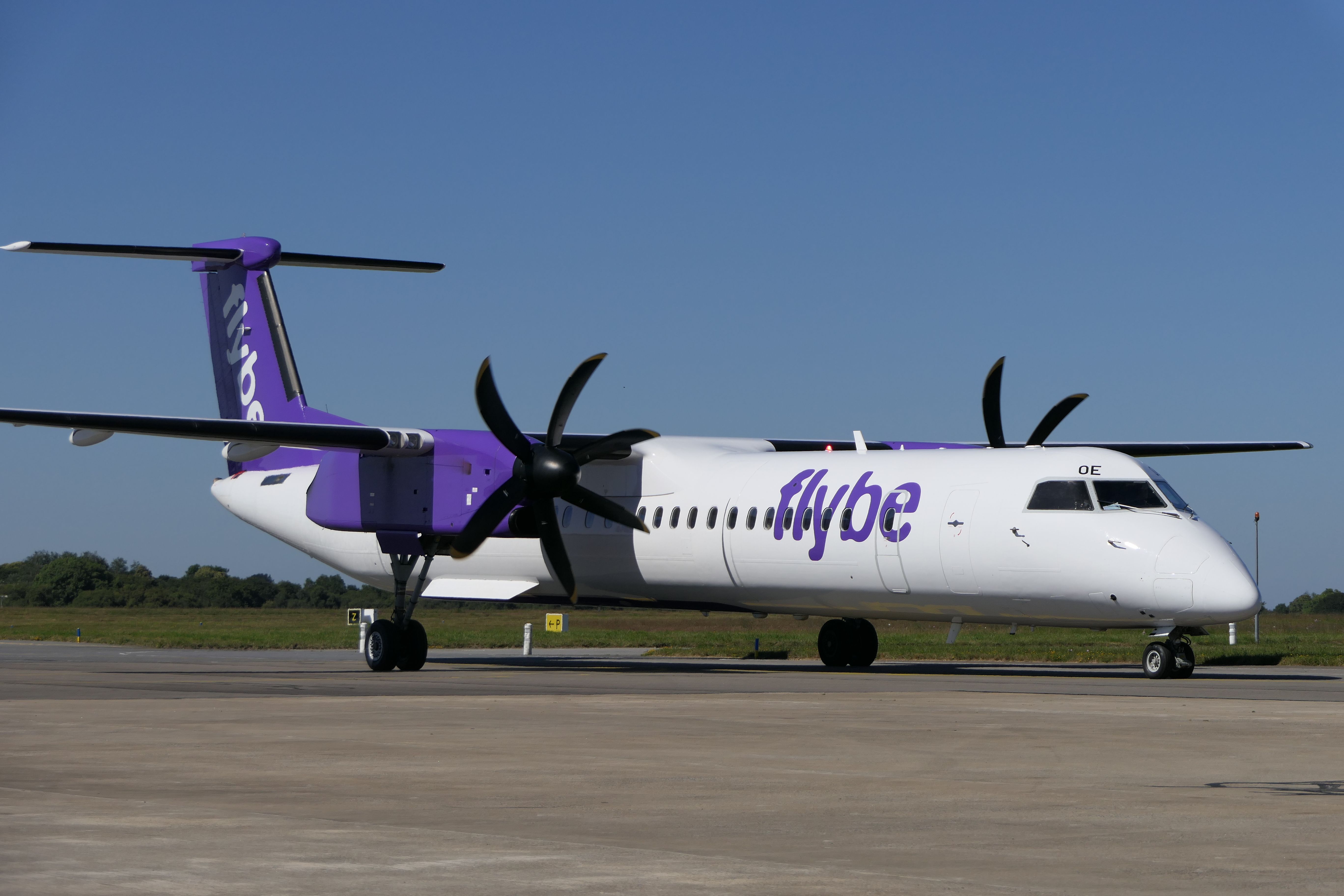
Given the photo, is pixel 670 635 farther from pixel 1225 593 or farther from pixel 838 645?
pixel 1225 593

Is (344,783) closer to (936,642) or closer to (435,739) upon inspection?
(435,739)

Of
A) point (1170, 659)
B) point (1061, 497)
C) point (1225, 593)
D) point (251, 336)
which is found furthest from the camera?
point (251, 336)

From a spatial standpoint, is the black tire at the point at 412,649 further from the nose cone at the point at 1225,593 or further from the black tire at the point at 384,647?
the nose cone at the point at 1225,593

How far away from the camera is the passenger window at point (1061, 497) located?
22.4 m

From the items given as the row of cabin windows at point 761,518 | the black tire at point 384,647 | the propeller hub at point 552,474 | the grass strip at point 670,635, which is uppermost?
the propeller hub at point 552,474

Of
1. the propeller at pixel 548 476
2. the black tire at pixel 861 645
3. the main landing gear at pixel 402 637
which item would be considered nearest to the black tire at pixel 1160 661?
the black tire at pixel 861 645

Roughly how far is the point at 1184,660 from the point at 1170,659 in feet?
1.00

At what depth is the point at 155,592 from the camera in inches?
3691

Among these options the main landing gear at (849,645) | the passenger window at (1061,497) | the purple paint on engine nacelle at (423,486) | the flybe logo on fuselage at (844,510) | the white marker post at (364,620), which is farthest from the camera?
the white marker post at (364,620)

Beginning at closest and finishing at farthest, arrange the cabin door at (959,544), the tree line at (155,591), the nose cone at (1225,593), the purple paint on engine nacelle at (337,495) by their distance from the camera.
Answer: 1. the nose cone at (1225,593)
2. the cabin door at (959,544)
3. the purple paint on engine nacelle at (337,495)
4. the tree line at (155,591)

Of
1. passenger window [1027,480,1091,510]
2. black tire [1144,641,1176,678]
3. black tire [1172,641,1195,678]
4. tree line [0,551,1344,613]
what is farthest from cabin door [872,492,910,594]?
tree line [0,551,1344,613]

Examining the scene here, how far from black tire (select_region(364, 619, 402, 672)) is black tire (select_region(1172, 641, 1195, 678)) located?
12.7 metres

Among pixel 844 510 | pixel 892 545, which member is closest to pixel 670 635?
pixel 844 510

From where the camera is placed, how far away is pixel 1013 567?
22.6 meters
